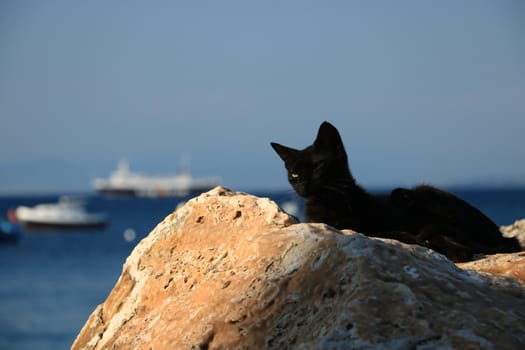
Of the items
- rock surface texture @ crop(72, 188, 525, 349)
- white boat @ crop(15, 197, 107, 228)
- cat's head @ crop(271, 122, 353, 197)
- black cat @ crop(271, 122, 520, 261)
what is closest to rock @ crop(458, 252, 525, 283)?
rock surface texture @ crop(72, 188, 525, 349)

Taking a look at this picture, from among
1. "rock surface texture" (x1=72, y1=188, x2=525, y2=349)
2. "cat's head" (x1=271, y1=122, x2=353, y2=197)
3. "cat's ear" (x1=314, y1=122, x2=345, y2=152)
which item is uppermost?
"cat's ear" (x1=314, y1=122, x2=345, y2=152)

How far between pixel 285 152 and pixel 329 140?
1.30ft

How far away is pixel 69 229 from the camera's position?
277 ft

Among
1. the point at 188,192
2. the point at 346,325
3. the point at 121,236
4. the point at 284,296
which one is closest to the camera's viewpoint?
the point at 346,325

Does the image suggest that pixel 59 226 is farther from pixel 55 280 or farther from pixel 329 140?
pixel 329 140

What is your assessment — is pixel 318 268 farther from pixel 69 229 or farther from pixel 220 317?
pixel 69 229

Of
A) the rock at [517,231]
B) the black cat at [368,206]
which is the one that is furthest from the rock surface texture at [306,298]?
the rock at [517,231]

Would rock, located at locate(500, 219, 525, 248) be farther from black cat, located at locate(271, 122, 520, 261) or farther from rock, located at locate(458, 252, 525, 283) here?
rock, located at locate(458, 252, 525, 283)

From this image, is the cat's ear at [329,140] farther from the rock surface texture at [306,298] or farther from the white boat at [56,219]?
the white boat at [56,219]

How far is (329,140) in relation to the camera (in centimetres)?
525

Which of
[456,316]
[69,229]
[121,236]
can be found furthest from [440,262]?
[69,229]

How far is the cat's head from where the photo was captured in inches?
207

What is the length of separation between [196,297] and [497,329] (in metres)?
1.31

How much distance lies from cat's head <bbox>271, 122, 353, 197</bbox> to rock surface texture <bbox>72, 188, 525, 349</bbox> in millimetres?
1614
